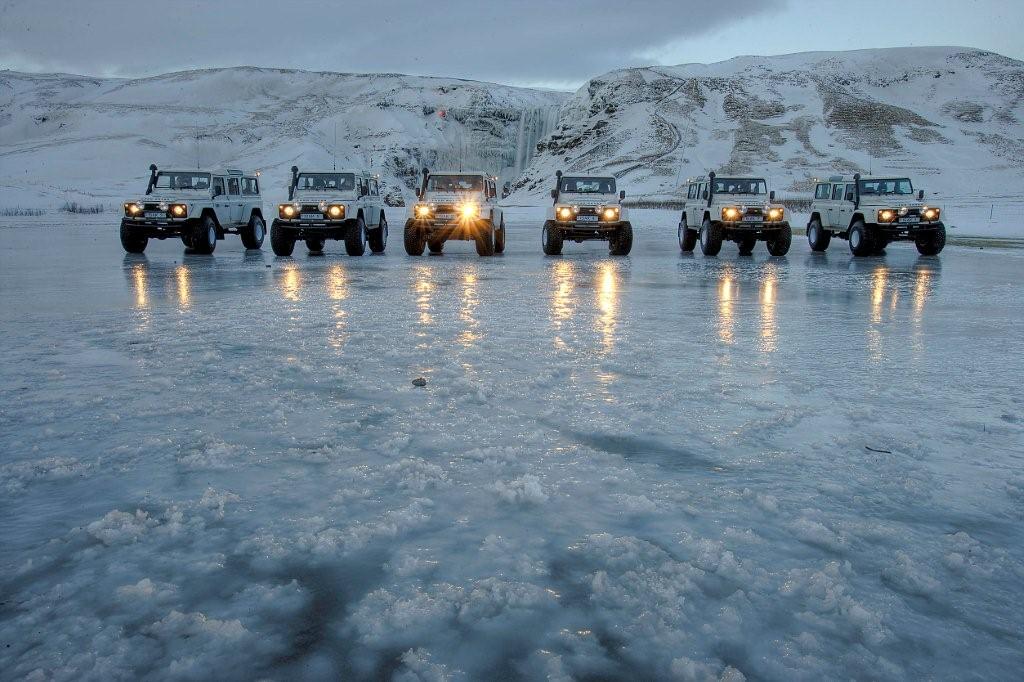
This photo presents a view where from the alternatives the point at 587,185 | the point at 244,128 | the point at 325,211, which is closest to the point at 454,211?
the point at 325,211

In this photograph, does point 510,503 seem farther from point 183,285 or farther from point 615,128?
point 615,128

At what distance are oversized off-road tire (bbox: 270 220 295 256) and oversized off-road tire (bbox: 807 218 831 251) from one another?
12.9 m

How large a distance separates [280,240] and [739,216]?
10.4 metres

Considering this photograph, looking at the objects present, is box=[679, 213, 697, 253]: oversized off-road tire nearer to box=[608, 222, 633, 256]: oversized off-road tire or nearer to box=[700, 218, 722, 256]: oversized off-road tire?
box=[700, 218, 722, 256]: oversized off-road tire

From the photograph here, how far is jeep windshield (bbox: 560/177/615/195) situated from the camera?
18.2 metres

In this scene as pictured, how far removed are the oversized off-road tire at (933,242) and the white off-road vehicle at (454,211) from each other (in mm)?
9901

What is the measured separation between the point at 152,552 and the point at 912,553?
2.67m

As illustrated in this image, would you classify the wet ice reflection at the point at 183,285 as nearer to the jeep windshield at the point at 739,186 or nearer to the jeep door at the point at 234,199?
the jeep door at the point at 234,199

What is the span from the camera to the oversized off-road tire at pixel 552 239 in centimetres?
1766

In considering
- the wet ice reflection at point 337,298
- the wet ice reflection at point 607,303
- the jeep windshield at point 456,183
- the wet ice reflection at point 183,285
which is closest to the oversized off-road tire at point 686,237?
the wet ice reflection at point 607,303

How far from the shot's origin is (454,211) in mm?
16875

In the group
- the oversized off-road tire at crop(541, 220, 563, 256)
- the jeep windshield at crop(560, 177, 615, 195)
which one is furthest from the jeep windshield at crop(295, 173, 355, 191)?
the jeep windshield at crop(560, 177, 615, 195)

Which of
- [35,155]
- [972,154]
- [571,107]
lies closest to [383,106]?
[571,107]

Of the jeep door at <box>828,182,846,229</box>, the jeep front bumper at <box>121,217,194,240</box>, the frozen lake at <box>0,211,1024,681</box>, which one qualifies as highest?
the jeep door at <box>828,182,846,229</box>
